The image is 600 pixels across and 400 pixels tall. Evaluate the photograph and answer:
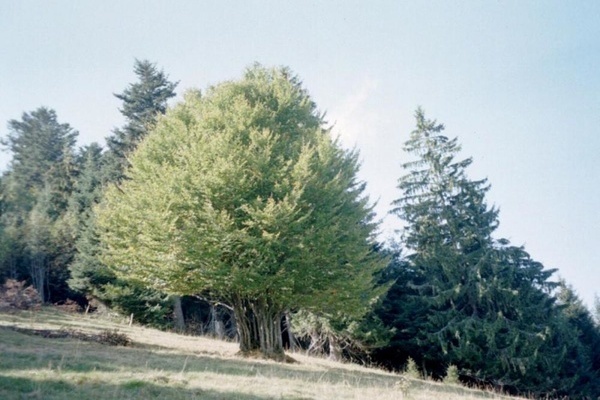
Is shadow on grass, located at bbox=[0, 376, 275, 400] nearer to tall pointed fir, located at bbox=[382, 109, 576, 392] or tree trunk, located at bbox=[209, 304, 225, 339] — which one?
tall pointed fir, located at bbox=[382, 109, 576, 392]

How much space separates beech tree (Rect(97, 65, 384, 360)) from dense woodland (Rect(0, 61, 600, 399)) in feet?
0.22

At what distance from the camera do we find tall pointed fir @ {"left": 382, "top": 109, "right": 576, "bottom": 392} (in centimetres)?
2588

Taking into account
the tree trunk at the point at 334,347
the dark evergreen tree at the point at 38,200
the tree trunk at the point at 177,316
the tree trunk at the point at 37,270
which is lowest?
the tree trunk at the point at 334,347

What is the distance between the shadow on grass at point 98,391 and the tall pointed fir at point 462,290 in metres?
22.2

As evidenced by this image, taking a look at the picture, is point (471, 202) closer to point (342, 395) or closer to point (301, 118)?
point (301, 118)

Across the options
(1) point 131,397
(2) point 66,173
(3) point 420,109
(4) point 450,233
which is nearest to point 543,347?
(4) point 450,233

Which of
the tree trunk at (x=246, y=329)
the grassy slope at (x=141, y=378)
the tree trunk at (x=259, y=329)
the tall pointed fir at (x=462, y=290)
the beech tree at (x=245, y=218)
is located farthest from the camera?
the tall pointed fir at (x=462, y=290)

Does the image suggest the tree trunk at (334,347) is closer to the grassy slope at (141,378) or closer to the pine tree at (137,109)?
the grassy slope at (141,378)

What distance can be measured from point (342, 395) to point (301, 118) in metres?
12.6

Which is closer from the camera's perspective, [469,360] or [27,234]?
[469,360]

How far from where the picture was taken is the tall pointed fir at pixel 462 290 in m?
25.9

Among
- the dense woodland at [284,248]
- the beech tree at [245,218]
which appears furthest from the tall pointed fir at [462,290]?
the beech tree at [245,218]

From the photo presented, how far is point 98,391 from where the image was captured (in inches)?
281

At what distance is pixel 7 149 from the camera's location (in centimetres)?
6069
